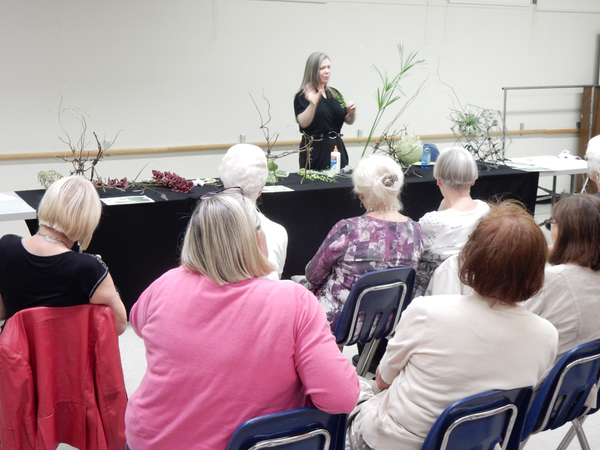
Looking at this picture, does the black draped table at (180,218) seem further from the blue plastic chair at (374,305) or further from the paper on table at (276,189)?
the blue plastic chair at (374,305)

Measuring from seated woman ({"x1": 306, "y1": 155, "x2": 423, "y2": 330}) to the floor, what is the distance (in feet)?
2.97

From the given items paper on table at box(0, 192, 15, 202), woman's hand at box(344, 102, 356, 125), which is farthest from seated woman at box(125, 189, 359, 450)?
woman's hand at box(344, 102, 356, 125)

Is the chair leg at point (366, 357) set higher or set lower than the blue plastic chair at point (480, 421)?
lower

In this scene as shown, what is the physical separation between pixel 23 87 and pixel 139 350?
8.76ft

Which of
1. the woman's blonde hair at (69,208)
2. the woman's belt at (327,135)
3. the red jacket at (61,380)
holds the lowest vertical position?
the red jacket at (61,380)

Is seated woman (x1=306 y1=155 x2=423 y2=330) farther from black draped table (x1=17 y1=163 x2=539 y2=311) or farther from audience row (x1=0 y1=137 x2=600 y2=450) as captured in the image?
black draped table (x1=17 y1=163 x2=539 y2=311)

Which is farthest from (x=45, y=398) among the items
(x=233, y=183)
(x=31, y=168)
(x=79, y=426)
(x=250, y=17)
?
(x=250, y=17)

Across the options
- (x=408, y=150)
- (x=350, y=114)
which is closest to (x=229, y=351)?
(x=408, y=150)

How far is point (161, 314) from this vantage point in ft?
4.74

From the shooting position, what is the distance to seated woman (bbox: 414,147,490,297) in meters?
2.75

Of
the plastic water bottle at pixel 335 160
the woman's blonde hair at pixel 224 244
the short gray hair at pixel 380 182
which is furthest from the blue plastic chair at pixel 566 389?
the plastic water bottle at pixel 335 160

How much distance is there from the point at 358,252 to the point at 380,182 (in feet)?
1.10

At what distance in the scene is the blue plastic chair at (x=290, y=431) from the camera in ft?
4.35

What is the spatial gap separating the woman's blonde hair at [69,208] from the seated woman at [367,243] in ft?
3.19
